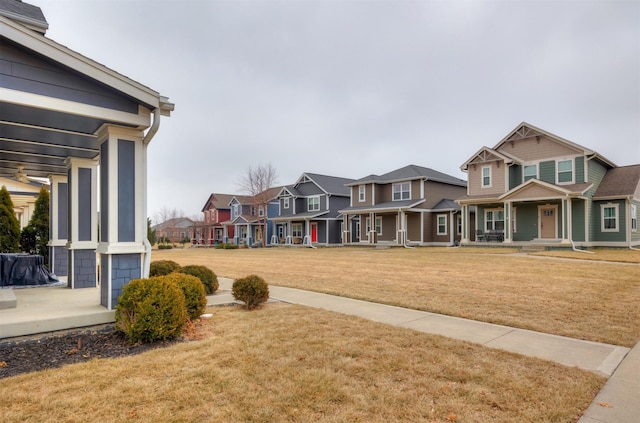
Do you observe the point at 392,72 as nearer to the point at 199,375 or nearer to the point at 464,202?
the point at 464,202

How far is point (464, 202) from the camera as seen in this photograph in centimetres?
2458

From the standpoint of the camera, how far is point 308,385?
132 inches

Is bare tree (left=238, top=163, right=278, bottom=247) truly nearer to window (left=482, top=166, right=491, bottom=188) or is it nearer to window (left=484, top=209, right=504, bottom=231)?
Result: window (left=482, top=166, right=491, bottom=188)

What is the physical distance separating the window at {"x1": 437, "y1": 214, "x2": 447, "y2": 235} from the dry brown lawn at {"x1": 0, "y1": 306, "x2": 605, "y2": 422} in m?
25.1

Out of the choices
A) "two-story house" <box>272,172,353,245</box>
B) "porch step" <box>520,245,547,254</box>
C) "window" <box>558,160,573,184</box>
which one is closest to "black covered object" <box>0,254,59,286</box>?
"porch step" <box>520,245,547,254</box>

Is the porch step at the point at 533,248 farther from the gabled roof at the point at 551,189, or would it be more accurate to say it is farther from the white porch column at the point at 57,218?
the white porch column at the point at 57,218

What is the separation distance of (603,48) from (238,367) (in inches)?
865

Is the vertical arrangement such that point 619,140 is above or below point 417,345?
above

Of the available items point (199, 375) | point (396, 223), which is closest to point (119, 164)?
point (199, 375)

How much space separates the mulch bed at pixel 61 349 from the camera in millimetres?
3930

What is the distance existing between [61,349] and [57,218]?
6.03 metres

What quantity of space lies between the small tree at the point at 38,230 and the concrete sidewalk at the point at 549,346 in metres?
7.59

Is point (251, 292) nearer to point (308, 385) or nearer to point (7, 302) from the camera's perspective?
point (308, 385)

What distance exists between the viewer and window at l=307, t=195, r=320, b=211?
36438 millimetres
